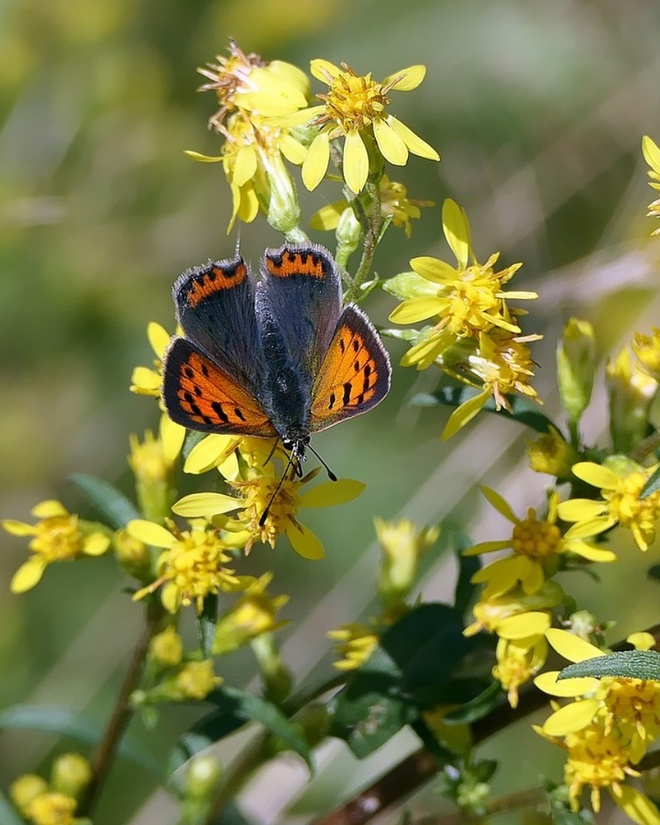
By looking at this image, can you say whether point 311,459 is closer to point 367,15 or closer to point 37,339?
point 37,339

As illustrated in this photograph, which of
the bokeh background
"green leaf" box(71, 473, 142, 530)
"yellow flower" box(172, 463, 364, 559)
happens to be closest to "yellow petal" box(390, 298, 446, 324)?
"yellow flower" box(172, 463, 364, 559)

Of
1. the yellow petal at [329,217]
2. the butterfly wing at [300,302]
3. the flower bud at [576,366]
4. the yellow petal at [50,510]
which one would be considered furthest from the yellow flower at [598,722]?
the yellow petal at [50,510]

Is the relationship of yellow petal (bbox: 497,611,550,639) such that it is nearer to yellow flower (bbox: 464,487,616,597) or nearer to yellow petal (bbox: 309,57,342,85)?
yellow flower (bbox: 464,487,616,597)

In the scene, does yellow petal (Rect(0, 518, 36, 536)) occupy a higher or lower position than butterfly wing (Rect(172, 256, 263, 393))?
lower

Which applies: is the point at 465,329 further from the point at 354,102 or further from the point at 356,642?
the point at 356,642

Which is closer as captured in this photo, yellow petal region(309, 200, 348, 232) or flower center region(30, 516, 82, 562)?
yellow petal region(309, 200, 348, 232)

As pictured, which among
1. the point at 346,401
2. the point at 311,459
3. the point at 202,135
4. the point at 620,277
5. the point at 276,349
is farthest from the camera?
the point at 202,135

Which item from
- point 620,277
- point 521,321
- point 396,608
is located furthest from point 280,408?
point 521,321
